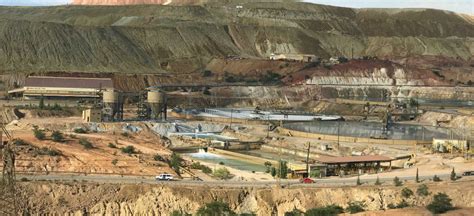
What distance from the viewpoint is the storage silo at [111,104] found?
330ft

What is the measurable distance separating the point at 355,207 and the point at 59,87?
3101 inches

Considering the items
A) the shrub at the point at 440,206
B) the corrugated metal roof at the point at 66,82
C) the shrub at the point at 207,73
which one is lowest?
the shrub at the point at 440,206

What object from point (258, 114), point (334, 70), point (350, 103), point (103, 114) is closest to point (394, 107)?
point (350, 103)

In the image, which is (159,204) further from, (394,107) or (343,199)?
(394,107)

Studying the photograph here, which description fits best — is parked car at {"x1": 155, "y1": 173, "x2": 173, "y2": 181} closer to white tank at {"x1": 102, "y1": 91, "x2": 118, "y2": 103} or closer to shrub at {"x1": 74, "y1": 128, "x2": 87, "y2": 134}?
shrub at {"x1": 74, "y1": 128, "x2": 87, "y2": 134}

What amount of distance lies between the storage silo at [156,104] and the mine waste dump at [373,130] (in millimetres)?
14506

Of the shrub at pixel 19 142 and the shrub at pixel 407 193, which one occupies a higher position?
the shrub at pixel 19 142

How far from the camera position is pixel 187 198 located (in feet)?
185

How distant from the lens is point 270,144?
310ft

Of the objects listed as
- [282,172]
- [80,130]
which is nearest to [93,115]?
[80,130]

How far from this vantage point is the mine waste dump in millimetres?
98900

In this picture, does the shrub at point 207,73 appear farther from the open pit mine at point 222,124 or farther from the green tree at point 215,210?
the green tree at point 215,210

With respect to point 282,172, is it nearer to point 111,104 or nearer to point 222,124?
point 111,104

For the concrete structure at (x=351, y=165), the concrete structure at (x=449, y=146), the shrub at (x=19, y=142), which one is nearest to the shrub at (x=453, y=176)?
the concrete structure at (x=351, y=165)
